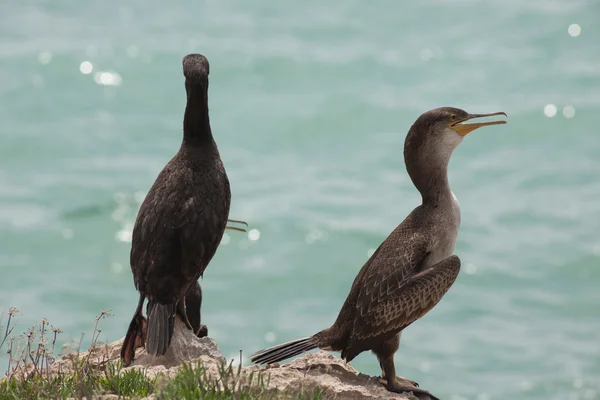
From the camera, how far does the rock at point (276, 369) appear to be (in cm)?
645

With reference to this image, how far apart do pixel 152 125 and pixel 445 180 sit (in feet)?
50.6

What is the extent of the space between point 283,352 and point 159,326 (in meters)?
0.78

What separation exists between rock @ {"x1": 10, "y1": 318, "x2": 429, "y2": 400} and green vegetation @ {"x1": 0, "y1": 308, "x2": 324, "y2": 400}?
→ 0.06m

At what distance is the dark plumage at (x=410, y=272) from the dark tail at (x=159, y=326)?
1.77ft

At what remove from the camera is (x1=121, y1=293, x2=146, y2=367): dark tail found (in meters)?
7.18

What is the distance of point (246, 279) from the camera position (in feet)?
61.1

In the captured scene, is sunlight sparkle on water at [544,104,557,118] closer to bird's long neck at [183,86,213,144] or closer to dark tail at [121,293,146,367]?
bird's long neck at [183,86,213,144]

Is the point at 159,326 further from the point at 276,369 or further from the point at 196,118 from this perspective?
the point at 196,118

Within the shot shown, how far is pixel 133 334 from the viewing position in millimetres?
7242

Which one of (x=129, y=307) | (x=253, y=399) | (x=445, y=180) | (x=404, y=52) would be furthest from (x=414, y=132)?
(x=404, y=52)

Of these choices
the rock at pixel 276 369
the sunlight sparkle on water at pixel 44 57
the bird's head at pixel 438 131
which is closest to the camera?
the rock at pixel 276 369

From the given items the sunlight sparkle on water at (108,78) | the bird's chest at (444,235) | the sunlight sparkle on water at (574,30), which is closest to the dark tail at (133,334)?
the bird's chest at (444,235)

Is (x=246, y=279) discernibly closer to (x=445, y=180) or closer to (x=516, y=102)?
(x=516, y=102)

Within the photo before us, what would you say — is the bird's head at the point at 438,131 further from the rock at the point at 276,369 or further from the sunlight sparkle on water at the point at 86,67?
the sunlight sparkle on water at the point at 86,67
